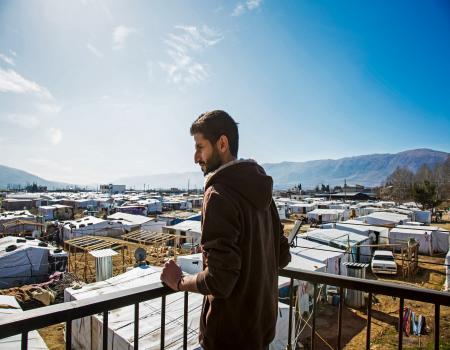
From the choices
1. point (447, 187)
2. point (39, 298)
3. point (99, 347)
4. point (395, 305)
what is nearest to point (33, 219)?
point (39, 298)

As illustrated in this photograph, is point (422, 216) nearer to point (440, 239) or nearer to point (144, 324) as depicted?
point (440, 239)

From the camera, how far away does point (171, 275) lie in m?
1.86

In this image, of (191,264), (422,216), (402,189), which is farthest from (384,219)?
(402,189)

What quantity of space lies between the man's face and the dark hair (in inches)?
1.2

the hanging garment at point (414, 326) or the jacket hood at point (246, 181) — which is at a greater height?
the jacket hood at point (246, 181)

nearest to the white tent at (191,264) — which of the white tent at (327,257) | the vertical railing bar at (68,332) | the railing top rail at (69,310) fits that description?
the white tent at (327,257)

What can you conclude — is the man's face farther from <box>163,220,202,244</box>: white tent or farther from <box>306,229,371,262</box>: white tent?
<box>163,220,202,244</box>: white tent

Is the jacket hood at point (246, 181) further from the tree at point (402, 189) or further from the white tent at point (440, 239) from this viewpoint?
the tree at point (402, 189)

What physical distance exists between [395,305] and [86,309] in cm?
1825

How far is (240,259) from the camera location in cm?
151

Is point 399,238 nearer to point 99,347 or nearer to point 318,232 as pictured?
point 318,232

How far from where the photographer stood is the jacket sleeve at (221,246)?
1474mm

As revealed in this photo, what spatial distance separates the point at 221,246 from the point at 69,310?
0.88m

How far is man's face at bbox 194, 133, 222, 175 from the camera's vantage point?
1806mm
